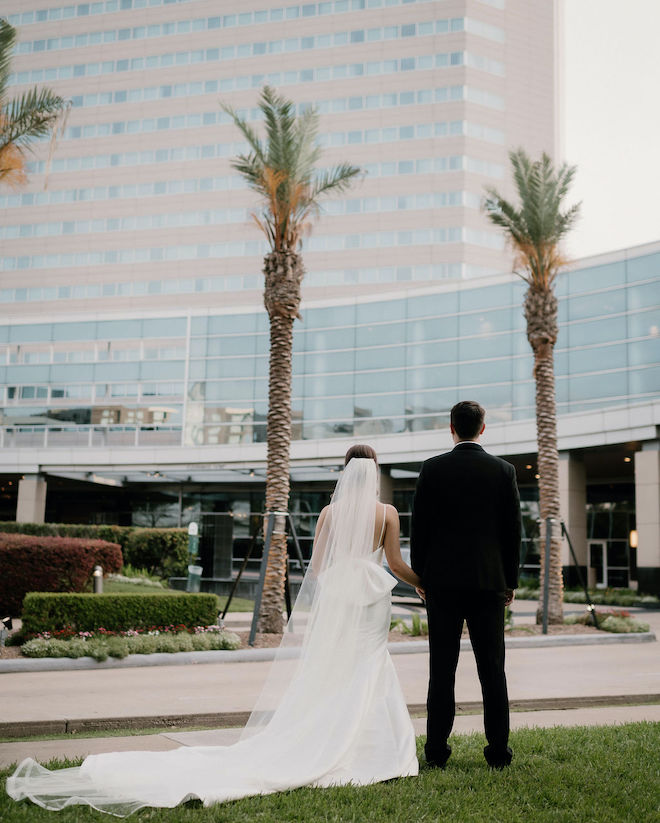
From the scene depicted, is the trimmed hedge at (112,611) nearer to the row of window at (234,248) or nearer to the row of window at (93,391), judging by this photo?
the row of window at (93,391)

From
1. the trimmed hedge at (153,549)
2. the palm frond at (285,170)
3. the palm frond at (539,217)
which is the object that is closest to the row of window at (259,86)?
the trimmed hedge at (153,549)

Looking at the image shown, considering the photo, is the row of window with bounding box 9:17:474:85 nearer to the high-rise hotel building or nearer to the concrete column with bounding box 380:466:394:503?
the high-rise hotel building

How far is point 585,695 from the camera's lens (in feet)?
31.8

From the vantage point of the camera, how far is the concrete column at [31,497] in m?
41.9

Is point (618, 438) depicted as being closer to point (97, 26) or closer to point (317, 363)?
point (317, 363)

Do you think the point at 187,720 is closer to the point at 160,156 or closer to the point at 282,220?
the point at 282,220

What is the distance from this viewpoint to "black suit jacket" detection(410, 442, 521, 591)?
536cm

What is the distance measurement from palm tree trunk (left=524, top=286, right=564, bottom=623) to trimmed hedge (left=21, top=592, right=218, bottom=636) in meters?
7.92

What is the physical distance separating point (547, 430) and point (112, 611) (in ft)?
36.1

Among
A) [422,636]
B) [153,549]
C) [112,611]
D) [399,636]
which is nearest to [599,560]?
[153,549]

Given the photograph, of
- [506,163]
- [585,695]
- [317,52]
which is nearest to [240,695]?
[585,695]

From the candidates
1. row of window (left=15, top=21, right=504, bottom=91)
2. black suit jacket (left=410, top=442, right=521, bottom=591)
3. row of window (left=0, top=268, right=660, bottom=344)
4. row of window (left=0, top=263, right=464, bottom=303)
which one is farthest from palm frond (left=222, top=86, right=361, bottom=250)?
row of window (left=15, top=21, right=504, bottom=91)

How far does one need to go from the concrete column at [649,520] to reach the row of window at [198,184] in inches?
1715

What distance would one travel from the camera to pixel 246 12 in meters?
75.1
